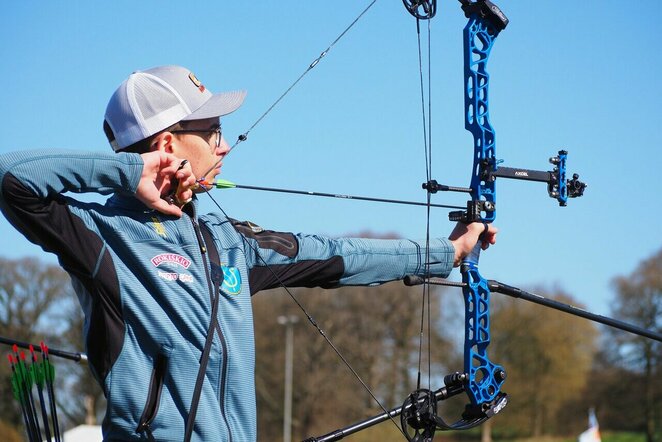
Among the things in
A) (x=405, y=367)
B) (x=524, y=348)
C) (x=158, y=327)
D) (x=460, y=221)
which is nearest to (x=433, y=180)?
(x=460, y=221)

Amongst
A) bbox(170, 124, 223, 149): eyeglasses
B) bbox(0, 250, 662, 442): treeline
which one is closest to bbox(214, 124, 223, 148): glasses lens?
bbox(170, 124, 223, 149): eyeglasses

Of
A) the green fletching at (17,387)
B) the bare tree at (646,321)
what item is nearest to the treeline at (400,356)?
the bare tree at (646,321)

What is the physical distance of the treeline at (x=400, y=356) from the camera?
84.5ft

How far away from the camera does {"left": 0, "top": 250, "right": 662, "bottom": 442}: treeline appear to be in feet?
84.5

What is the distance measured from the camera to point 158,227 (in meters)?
2.53

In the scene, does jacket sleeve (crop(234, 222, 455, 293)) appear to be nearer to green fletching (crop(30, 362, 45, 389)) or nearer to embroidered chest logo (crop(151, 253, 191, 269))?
embroidered chest logo (crop(151, 253, 191, 269))

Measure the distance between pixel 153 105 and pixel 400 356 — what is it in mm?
27669

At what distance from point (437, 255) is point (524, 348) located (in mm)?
30733

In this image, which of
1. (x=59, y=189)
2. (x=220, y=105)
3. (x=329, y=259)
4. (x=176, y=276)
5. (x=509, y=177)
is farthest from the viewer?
(x=509, y=177)

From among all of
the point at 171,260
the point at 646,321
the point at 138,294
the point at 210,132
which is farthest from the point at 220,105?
the point at 646,321

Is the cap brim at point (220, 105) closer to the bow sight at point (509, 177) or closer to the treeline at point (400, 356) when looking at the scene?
the bow sight at point (509, 177)

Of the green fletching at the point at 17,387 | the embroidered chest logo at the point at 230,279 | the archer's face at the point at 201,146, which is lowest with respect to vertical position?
the green fletching at the point at 17,387

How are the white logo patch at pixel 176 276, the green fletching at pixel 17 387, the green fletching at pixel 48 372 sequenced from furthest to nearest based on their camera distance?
the green fletching at pixel 17 387
the green fletching at pixel 48 372
the white logo patch at pixel 176 276

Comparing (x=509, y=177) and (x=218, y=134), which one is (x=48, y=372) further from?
(x=509, y=177)
